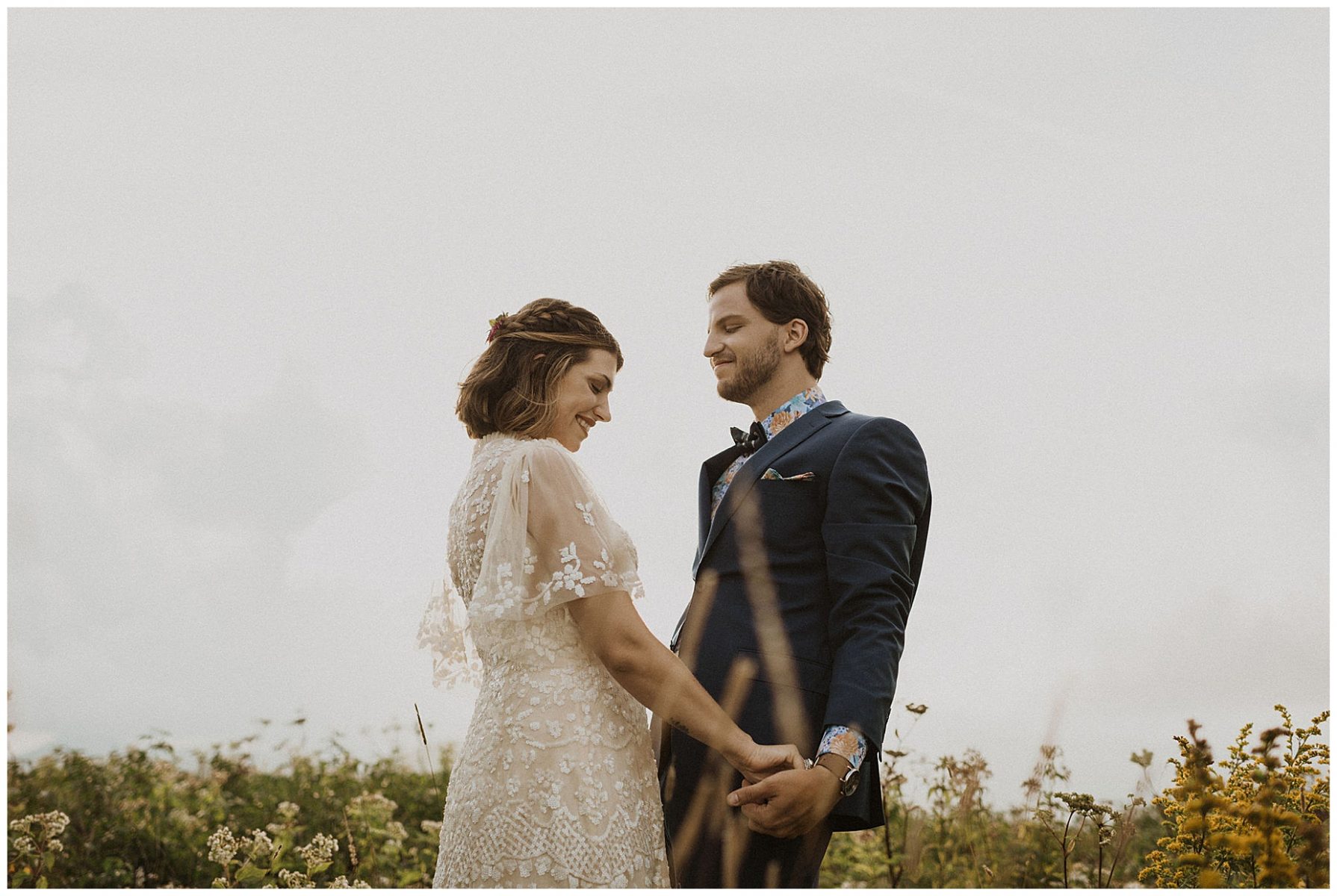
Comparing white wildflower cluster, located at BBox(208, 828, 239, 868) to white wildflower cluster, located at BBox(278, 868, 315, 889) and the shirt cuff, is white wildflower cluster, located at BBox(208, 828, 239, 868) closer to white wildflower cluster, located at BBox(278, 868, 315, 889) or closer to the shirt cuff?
white wildflower cluster, located at BBox(278, 868, 315, 889)

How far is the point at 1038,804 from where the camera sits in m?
3.47

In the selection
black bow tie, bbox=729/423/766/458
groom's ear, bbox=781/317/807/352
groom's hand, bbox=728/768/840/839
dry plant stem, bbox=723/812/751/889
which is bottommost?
Answer: dry plant stem, bbox=723/812/751/889

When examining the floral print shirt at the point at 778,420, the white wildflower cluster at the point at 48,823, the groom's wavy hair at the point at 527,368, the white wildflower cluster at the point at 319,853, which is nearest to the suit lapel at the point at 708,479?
the floral print shirt at the point at 778,420

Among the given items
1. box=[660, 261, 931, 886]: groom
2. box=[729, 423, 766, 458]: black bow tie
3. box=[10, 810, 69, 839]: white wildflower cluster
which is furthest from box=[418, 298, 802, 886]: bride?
box=[10, 810, 69, 839]: white wildflower cluster

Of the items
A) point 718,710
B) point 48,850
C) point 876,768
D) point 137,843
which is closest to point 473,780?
point 718,710

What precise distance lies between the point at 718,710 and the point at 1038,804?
1.56 metres

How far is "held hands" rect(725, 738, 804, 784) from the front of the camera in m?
2.51

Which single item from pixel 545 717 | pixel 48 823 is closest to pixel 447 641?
pixel 545 717

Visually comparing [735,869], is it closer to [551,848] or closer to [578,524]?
[551,848]

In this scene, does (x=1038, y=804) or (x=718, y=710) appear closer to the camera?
(x=718, y=710)

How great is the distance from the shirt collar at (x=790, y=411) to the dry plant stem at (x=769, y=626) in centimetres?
39

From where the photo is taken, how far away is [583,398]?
9.63 ft

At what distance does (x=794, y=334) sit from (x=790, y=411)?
0.94 feet

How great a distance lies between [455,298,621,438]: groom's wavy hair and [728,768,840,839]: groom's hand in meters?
1.11
